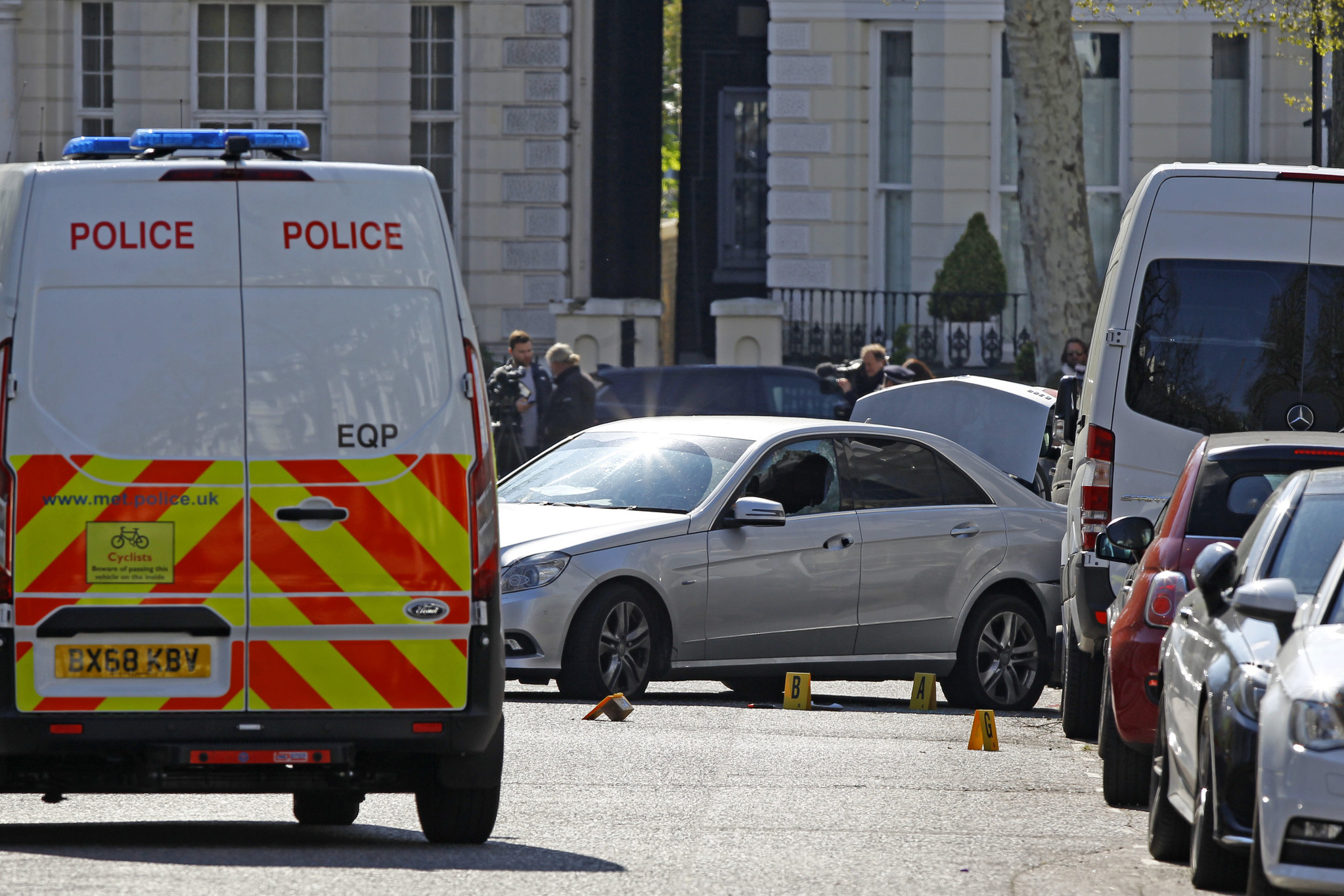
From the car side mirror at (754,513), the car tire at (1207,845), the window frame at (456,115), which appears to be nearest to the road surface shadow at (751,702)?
the car side mirror at (754,513)

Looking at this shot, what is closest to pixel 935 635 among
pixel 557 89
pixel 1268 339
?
pixel 1268 339

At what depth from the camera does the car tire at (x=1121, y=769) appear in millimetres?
8945

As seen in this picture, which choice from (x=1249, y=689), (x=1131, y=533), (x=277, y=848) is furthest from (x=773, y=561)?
(x=1249, y=689)

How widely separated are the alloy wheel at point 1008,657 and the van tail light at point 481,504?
6509 mm

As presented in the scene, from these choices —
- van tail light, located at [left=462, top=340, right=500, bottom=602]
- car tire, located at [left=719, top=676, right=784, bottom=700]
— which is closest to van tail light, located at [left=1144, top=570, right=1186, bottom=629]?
van tail light, located at [left=462, top=340, right=500, bottom=602]

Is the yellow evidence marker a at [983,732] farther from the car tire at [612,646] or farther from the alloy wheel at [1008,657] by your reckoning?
the alloy wheel at [1008,657]

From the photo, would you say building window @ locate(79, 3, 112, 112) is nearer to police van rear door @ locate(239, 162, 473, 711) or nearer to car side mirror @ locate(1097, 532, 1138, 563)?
car side mirror @ locate(1097, 532, 1138, 563)

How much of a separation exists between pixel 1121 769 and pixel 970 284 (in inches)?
727

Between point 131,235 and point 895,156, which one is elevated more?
point 895,156

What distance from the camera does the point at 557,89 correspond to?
92.1 feet

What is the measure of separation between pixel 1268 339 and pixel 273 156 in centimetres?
553

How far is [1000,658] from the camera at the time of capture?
13406mm

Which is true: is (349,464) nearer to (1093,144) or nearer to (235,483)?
(235,483)

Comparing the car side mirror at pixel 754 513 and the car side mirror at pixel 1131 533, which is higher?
the car side mirror at pixel 1131 533
